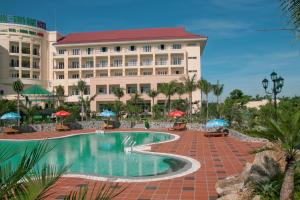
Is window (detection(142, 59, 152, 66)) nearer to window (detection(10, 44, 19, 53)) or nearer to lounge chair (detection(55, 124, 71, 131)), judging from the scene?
window (detection(10, 44, 19, 53))

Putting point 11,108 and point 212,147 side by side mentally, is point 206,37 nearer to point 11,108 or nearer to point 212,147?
point 11,108

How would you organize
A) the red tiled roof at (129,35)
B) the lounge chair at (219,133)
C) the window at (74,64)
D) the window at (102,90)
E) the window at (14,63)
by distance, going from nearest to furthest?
the lounge chair at (219,133)
the window at (102,90)
the red tiled roof at (129,35)
the window at (14,63)
the window at (74,64)

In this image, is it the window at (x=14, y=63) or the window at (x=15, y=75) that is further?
the window at (x=14, y=63)

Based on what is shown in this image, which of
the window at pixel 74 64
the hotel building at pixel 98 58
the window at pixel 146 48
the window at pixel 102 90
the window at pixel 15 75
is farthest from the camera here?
the window at pixel 74 64

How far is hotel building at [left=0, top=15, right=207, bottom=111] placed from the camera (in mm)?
53844

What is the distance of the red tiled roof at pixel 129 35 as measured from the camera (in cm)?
5654

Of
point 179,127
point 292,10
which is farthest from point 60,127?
point 292,10

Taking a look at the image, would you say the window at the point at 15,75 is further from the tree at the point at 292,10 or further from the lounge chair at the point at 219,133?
the tree at the point at 292,10

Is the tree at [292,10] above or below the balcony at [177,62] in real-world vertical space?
below

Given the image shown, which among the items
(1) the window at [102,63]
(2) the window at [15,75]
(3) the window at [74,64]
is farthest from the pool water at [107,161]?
(3) the window at [74,64]

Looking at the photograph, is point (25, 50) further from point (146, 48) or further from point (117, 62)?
point (146, 48)

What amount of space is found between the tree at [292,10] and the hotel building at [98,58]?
4891 cm

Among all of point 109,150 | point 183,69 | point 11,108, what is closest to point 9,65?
point 11,108

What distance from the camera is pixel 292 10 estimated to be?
3.16 m
